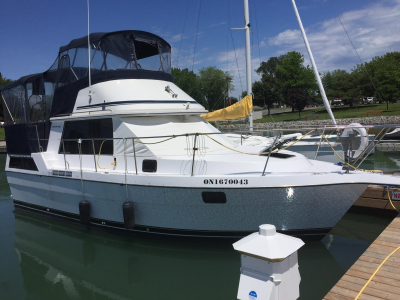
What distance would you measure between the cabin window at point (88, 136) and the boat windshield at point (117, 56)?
128cm

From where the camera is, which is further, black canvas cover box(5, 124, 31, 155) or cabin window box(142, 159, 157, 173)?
black canvas cover box(5, 124, 31, 155)

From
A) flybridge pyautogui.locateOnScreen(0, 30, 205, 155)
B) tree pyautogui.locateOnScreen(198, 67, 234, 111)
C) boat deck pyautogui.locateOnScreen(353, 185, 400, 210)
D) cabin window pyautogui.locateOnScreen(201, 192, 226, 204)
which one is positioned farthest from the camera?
tree pyautogui.locateOnScreen(198, 67, 234, 111)

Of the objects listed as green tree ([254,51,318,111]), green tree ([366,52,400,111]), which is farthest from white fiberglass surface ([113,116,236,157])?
green tree ([254,51,318,111])

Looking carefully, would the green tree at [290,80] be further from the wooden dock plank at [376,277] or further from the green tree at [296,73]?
the wooden dock plank at [376,277]

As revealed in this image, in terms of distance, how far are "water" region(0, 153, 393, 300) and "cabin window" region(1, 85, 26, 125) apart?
3.58 metres

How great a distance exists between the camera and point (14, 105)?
376 inches

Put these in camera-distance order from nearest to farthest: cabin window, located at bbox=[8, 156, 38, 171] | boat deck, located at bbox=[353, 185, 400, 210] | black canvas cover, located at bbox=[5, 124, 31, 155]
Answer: boat deck, located at bbox=[353, 185, 400, 210]
cabin window, located at bbox=[8, 156, 38, 171]
black canvas cover, located at bbox=[5, 124, 31, 155]

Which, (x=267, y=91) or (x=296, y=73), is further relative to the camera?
(x=267, y=91)

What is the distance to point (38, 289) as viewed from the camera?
17.9ft

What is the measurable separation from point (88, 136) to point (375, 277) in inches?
246

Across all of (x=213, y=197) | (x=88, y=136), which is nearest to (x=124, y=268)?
(x=213, y=197)

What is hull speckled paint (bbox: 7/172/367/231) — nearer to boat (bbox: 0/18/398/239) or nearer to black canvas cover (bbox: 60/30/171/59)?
boat (bbox: 0/18/398/239)

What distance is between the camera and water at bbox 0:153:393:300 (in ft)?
16.8

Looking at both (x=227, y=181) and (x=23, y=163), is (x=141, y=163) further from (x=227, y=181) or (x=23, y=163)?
(x=23, y=163)
